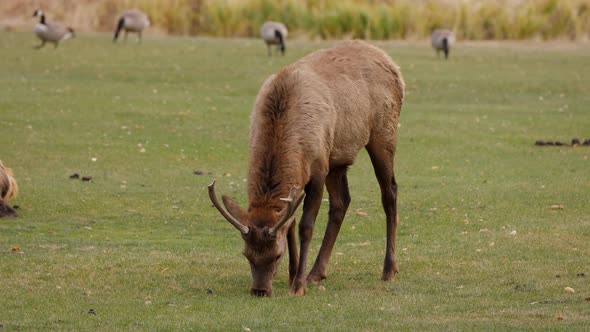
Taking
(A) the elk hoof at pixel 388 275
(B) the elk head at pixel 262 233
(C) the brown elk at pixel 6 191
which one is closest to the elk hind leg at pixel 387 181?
(A) the elk hoof at pixel 388 275

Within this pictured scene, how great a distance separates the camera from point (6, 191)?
13609mm

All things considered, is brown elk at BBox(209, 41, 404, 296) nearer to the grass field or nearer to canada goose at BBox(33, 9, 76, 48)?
the grass field

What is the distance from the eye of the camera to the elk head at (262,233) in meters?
8.85

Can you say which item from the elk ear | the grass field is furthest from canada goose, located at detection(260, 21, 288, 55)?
the elk ear

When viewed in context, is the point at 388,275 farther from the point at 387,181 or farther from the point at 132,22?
the point at 132,22

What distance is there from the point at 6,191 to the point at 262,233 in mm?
5729

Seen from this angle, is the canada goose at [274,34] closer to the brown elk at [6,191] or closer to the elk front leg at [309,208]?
the brown elk at [6,191]

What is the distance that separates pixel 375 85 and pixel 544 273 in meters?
2.35

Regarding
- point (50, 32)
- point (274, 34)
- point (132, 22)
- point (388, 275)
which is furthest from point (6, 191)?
point (132, 22)

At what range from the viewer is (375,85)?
418 inches

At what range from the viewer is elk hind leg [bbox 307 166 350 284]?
10125 millimetres

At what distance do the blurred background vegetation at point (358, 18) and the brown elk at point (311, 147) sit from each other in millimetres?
29896

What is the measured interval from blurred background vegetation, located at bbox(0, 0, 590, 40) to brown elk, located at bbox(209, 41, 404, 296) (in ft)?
98.1

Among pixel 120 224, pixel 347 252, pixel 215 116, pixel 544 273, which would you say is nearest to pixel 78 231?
pixel 120 224
